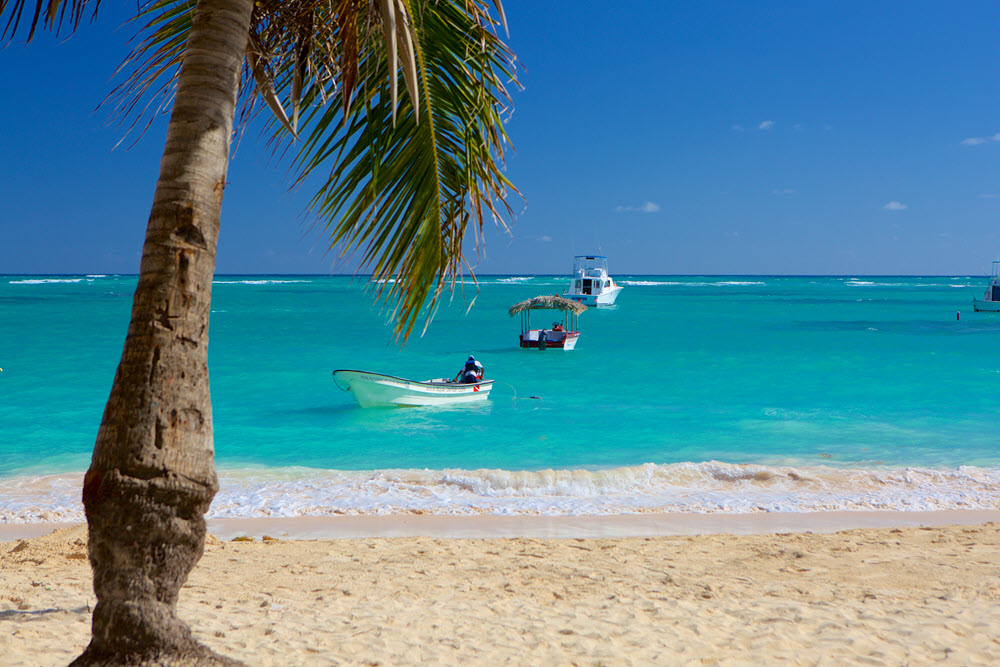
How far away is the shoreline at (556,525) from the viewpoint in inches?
318

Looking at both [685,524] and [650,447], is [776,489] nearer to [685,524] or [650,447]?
[685,524]

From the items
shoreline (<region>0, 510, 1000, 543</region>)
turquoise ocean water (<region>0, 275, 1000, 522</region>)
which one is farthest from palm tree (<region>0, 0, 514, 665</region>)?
shoreline (<region>0, 510, 1000, 543</region>)

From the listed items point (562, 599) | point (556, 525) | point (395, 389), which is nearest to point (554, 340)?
point (395, 389)

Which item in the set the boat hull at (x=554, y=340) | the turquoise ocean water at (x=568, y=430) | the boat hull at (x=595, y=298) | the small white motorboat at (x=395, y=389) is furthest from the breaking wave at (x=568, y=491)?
the boat hull at (x=595, y=298)

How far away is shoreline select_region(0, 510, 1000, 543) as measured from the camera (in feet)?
26.5

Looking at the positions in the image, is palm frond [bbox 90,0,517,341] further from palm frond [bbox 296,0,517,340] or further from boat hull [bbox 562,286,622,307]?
boat hull [bbox 562,286,622,307]

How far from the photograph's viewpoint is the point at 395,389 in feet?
57.4

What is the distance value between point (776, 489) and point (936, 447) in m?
6.05

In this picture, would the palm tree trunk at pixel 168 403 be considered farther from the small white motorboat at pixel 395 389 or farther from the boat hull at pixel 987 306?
the boat hull at pixel 987 306

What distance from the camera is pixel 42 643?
4176mm

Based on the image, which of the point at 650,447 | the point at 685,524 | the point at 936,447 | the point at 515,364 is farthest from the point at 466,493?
the point at 515,364

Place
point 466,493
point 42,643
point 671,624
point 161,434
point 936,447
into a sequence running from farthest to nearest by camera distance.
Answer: point 936,447
point 466,493
point 671,624
point 42,643
point 161,434

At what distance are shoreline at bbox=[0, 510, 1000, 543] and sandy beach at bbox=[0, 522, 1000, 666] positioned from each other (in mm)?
415

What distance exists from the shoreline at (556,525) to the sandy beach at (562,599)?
0.41 metres
